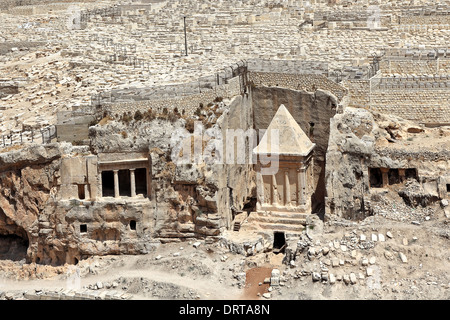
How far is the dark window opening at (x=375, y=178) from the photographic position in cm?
3998

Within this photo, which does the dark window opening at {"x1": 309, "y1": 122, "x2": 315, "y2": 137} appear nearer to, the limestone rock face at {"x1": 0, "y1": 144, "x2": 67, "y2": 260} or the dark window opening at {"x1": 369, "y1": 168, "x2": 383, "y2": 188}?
the dark window opening at {"x1": 369, "y1": 168, "x2": 383, "y2": 188}

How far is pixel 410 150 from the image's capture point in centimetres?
3928

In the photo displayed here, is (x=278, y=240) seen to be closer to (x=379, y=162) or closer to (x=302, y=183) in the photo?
(x=302, y=183)

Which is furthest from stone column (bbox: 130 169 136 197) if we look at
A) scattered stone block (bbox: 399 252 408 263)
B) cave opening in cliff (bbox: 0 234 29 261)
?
scattered stone block (bbox: 399 252 408 263)

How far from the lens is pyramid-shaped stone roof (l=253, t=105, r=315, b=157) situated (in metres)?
40.9

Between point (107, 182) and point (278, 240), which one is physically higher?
point (107, 182)

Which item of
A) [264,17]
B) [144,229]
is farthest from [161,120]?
[264,17]

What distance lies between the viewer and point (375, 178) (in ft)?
132

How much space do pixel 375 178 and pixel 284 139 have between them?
162 inches

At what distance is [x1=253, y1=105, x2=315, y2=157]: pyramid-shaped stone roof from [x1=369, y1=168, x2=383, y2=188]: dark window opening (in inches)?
111

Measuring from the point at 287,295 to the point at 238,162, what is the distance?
937 cm

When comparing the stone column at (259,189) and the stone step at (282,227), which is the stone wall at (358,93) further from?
the stone step at (282,227)

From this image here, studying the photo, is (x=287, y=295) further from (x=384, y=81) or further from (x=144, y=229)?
(x=384, y=81)

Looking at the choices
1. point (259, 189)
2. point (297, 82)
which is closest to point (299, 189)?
point (259, 189)
